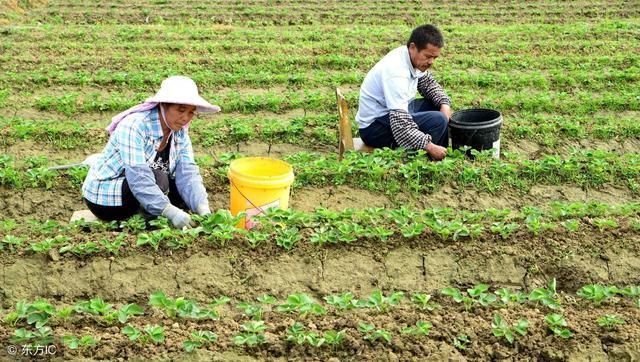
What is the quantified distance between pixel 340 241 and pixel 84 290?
175cm

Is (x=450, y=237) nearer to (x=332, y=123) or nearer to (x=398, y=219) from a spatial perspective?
(x=398, y=219)

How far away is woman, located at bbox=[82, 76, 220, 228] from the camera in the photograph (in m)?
5.74

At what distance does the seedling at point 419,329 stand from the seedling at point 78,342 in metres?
1.73

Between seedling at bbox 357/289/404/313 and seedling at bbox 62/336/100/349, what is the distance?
5.05 feet

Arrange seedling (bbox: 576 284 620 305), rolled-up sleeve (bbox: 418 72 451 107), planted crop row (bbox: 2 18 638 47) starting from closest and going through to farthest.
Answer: seedling (bbox: 576 284 620 305) → rolled-up sleeve (bbox: 418 72 451 107) → planted crop row (bbox: 2 18 638 47)

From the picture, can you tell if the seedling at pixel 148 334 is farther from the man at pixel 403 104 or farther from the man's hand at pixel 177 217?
the man at pixel 403 104

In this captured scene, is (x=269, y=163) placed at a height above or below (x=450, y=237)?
above

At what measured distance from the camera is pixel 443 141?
25.6ft

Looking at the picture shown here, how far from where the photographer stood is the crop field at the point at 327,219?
4848 millimetres

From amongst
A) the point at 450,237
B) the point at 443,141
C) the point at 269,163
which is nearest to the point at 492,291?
the point at 450,237

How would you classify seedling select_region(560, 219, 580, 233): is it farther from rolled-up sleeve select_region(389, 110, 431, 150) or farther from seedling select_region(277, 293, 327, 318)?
seedling select_region(277, 293, 327, 318)

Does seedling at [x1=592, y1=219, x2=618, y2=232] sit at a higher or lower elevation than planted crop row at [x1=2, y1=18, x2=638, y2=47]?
lower

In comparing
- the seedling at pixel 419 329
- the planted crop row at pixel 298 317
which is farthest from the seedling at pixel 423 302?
the seedling at pixel 419 329

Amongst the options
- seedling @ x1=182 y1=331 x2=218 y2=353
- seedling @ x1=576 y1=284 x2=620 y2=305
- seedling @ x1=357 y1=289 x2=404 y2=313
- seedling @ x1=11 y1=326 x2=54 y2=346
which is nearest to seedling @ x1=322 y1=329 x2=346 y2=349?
seedling @ x1=357 y1=289 x2=404 y2=313
